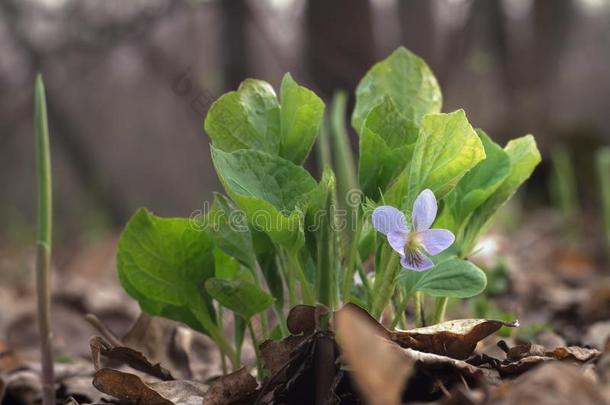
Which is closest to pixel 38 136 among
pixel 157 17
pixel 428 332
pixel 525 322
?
pixel 428 332

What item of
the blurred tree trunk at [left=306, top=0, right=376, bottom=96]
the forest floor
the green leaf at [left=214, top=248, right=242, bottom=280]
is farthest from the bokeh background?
the green leaf at [left=214, top=248, right=242, bottom=280]

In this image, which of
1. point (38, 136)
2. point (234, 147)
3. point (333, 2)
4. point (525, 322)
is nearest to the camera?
point (234, 147)

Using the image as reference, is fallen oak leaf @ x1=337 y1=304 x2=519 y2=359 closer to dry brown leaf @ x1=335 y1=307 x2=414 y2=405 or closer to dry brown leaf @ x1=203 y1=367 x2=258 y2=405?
dry brown leaf @ x1=203 y1=367 x2=258 y2=405

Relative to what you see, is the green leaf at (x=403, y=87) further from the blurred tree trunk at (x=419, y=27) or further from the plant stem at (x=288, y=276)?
the blurred tree trunk at (x=419, y=27)

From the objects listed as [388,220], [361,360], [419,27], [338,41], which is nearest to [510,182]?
[388,220]

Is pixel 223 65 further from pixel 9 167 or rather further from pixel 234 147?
pixel 9 167

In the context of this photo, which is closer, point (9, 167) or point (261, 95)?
point (261, 95)

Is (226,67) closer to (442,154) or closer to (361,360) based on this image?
(442,154)
